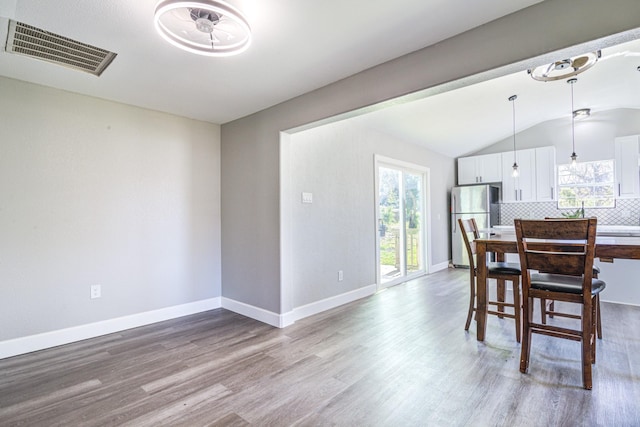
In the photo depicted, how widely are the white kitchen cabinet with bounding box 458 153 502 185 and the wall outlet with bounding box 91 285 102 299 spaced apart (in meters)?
6.74

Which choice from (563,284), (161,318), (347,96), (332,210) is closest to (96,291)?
(161,318)

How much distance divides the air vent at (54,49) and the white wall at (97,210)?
0.67 meters

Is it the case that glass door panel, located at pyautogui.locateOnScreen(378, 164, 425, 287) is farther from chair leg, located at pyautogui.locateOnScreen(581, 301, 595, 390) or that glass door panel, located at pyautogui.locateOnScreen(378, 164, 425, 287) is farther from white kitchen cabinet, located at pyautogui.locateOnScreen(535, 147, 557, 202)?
chair leg, located at pyautogui.locateOnScreen(581, 301, 595, 390)

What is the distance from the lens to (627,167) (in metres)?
5.06

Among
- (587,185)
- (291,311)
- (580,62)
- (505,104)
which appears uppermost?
(505,104)

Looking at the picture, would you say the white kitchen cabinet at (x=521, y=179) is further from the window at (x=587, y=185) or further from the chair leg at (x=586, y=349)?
the chair leg at (x=586, y=349)

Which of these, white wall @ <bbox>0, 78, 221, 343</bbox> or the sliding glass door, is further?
the sliding glass door

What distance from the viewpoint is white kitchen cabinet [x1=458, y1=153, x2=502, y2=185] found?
20.6 feet

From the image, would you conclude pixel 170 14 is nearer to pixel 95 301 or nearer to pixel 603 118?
pixel 95 301

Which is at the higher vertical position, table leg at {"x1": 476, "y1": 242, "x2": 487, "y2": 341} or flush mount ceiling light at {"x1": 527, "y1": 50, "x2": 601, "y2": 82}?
flush mount ceiling light at {"x1": 527, "y1": 50, "x2": 601, "y2": 82}

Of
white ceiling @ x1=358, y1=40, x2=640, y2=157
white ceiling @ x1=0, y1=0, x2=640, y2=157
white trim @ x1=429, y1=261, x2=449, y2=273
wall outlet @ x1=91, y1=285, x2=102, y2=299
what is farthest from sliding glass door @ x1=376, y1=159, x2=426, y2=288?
wall outlet @ x1=91, y1=285, x2=102, y2=299

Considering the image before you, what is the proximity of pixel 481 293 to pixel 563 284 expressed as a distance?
2.16 feet

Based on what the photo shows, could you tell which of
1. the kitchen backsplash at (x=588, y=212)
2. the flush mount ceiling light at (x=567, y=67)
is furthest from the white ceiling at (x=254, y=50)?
the kitchen backsplash at (x=588, y=212)

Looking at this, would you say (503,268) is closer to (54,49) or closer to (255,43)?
(255,43)
